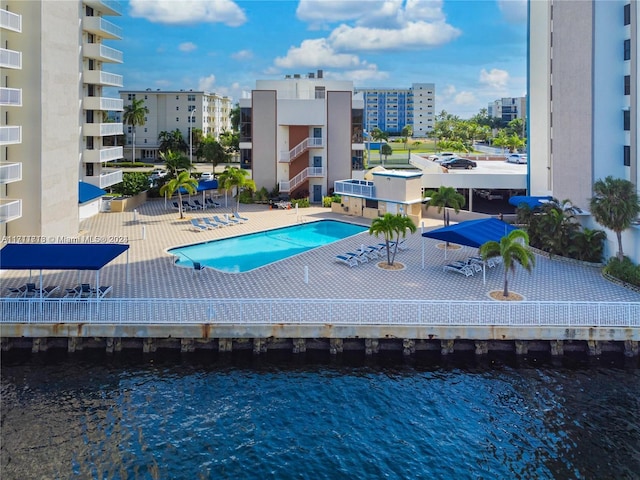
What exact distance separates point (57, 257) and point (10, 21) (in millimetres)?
14266

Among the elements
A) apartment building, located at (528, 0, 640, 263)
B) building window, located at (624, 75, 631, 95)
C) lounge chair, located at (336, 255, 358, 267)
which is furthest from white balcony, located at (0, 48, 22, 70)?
building window, located at (624, 75, 631, 95)

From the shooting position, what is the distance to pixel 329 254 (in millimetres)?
32094

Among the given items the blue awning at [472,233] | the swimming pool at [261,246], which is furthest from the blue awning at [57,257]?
the blue awning at [472,233]

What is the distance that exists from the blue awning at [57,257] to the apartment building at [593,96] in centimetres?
2408

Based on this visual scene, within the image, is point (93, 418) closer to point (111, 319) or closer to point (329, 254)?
point (111, 319)

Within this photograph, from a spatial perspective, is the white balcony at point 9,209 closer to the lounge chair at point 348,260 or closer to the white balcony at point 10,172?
the white balcony at point 10,172

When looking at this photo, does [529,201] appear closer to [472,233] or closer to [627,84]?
[627,84]

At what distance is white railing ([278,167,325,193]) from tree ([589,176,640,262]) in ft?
91.7

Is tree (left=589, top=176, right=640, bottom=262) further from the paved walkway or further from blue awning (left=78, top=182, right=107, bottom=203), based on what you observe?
blue awning (left=78, top=182, right=107, bottom=203)

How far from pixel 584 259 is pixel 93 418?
24.3 meters

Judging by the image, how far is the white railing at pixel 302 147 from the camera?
52.0 metres

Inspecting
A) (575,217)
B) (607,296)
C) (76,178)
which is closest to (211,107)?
(76,178)

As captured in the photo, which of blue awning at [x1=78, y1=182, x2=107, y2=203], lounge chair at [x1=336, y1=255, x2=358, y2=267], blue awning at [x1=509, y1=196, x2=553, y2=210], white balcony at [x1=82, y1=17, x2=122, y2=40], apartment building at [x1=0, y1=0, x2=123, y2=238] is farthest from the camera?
white balcony at [x1=82, y1=17, x2=122, y2=40]

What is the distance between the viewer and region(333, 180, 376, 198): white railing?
43781mm
